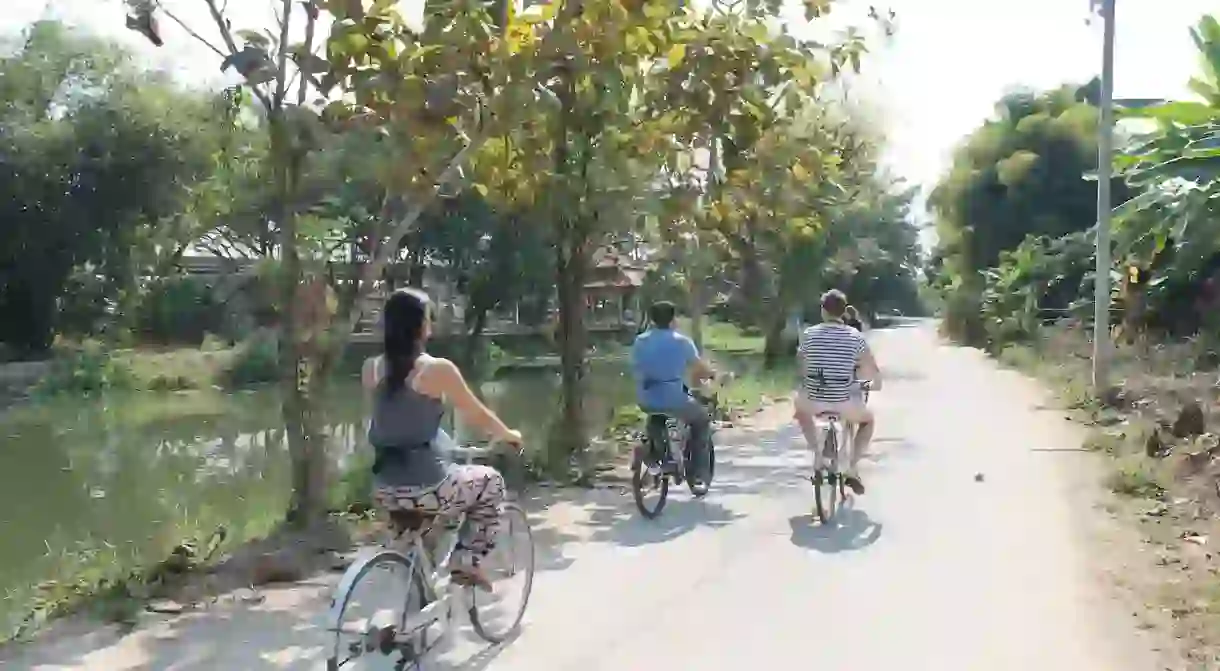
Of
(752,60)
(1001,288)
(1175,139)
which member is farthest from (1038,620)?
(1001,288)

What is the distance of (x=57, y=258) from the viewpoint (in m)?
34.2

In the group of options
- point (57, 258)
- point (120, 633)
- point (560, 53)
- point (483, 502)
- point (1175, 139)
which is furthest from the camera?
point (57, 258)

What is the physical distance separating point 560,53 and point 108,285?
100 feet

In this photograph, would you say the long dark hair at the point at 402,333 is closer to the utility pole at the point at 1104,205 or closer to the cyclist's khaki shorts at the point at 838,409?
the cyclist's khaki shorts at the point at 838,409

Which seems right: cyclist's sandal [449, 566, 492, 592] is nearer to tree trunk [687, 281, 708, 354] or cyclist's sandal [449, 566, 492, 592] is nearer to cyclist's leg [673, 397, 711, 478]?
cyclist's leg [673, 397, 711, 478]

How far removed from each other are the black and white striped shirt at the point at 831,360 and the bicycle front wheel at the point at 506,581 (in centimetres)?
368

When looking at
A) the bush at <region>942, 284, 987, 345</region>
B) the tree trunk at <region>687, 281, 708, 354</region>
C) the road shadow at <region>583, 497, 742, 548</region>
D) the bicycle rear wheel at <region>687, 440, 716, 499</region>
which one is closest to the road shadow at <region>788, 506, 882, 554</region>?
the road shadow at <region>583, 497, 742, 548</region>

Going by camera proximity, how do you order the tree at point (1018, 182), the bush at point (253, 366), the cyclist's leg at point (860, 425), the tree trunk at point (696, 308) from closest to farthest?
the cyclist's leg at point (860, 425)
the tree trunk at point (696, 308)
the bush at point (253, 366)
the tree at point (1018, 182)

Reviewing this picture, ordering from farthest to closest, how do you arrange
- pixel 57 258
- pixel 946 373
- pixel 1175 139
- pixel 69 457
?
pixel 57 258
pixel 946 373
pixel 69 457
pixel 1175 139

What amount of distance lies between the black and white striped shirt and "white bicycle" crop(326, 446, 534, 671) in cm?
384

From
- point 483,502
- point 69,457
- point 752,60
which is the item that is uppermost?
point 752,60

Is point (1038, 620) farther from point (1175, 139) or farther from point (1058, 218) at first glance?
point (1058, 218)

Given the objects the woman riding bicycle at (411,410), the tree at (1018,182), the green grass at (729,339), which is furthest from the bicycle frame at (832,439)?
the green grass at (729,339)

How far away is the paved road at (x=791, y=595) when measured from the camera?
632 centimetres
